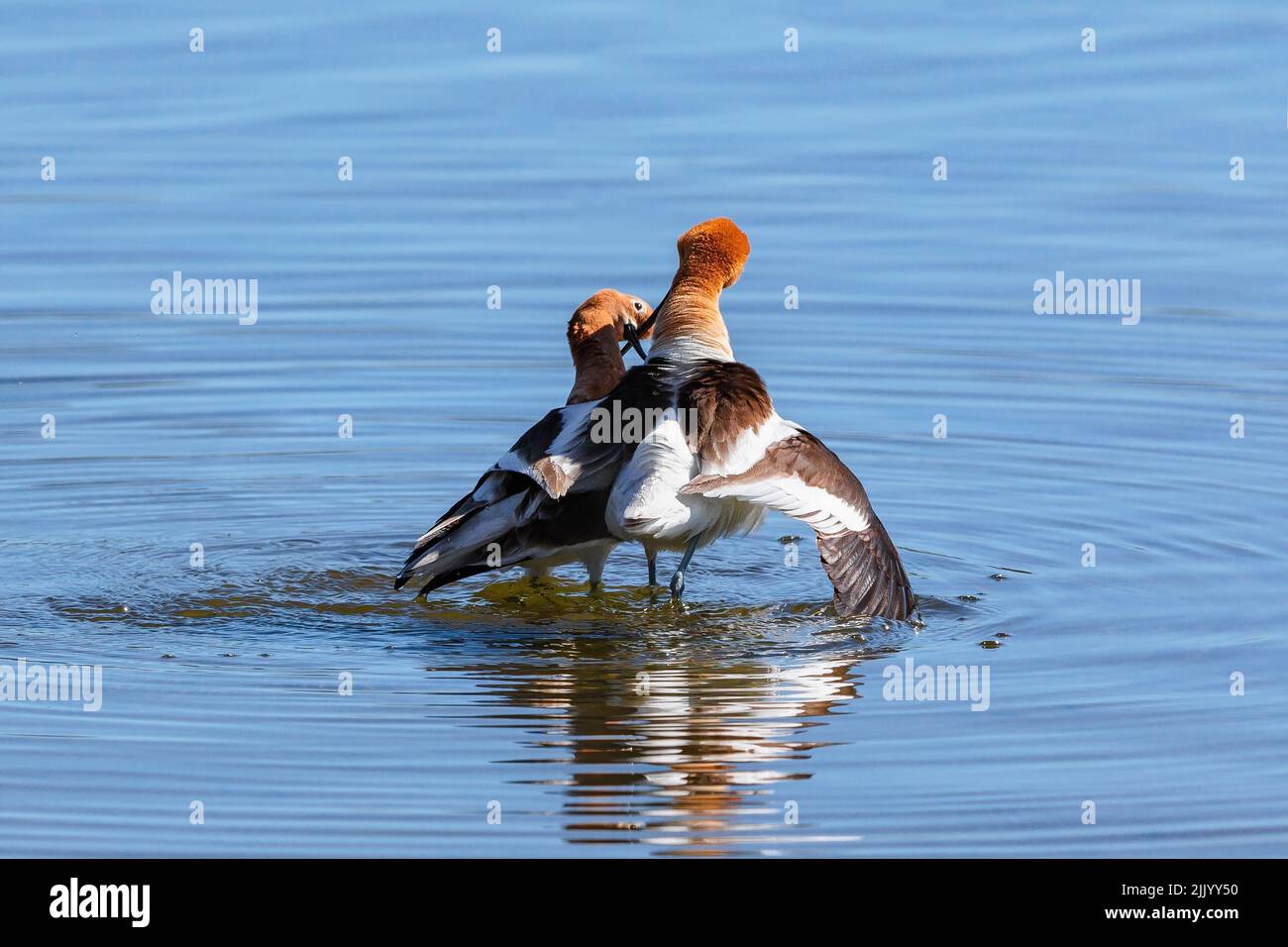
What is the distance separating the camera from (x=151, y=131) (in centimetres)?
1962

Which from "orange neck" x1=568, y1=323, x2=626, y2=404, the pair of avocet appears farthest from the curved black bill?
the pair of avocet

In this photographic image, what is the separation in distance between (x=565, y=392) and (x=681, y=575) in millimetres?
4280

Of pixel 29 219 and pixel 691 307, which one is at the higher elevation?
pixel 29 219

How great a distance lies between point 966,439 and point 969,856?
21.6 ft

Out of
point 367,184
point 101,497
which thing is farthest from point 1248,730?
point 367,184

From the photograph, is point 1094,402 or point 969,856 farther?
point 1094,402

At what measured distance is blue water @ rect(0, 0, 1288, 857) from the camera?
8.84 metres

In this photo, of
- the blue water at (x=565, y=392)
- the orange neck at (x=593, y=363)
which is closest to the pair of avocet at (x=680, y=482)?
the orange neck at (x=593, y=363)

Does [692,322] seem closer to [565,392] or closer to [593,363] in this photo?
[593,363]

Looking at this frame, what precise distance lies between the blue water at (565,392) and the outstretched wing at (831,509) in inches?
9.2

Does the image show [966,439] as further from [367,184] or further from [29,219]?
[29,219]

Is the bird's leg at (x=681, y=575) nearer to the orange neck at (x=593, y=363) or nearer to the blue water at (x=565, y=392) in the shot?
the blue water at (x=565, y=392)

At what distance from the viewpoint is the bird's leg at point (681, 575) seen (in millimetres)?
11165

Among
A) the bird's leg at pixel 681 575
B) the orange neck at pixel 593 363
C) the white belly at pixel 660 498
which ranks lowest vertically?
the bird's leg at pixel 681 575
